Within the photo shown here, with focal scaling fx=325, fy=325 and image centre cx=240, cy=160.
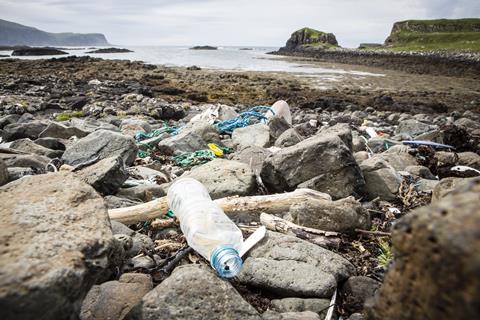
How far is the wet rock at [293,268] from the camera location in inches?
101

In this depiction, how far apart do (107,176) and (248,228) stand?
2006mm

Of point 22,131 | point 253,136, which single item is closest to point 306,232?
point 253,136

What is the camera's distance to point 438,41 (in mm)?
68375

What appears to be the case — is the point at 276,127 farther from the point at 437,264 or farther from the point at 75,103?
the point at 75,103

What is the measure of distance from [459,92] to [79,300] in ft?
83.3

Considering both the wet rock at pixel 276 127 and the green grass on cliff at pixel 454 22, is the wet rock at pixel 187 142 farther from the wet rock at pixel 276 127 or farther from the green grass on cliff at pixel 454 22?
the green grass on cliff at pixel 454 22

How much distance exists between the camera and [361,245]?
11.2 ft

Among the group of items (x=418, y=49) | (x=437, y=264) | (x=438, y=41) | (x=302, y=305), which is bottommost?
(x=302, y=305)

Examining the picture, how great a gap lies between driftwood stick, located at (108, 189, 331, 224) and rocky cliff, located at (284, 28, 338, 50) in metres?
98.2

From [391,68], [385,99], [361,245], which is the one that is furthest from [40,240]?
[391,68]

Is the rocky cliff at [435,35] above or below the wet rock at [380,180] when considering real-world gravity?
above

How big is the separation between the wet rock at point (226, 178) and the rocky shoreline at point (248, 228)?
0.02m

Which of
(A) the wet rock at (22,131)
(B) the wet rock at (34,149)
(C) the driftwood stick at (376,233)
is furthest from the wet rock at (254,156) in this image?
(A) the wet rock at (22,131)

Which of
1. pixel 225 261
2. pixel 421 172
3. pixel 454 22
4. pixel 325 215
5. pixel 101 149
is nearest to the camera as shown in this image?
pixel 225 261
